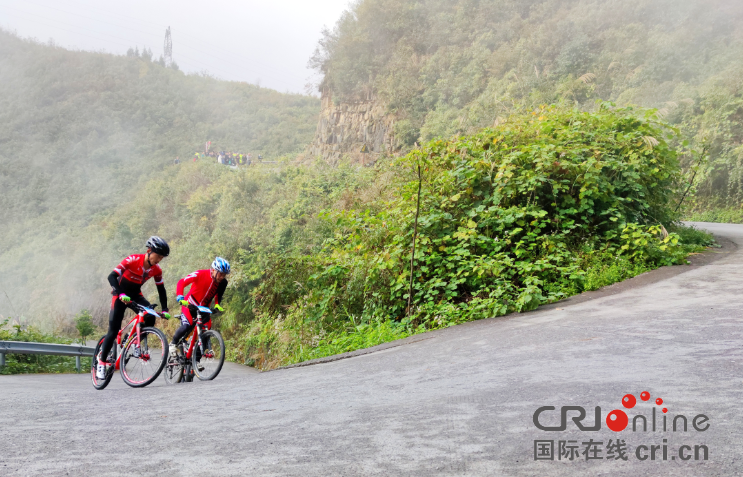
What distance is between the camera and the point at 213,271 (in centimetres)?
780

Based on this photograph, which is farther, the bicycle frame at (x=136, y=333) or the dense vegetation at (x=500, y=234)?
the dense vegetation at (x=500, y=234)

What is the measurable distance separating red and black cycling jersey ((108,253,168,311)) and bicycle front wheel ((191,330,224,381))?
746mm

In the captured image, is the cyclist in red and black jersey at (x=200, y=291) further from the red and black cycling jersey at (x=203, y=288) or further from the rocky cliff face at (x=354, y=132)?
the rocky cliff face at (x=354, y=132)

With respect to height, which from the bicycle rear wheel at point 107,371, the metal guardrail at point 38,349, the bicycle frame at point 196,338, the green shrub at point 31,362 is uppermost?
the bicycle frame at point 196,338

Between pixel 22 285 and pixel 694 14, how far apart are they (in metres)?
58.3

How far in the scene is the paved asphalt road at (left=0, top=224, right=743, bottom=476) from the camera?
2.93 metres

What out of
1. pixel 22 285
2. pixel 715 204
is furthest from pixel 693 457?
pixel 22 285

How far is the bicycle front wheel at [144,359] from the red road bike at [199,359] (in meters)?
0.31

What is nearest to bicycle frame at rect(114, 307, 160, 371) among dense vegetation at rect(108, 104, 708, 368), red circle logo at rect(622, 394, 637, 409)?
dense vegetation at rect(108, 104, 708, 368)

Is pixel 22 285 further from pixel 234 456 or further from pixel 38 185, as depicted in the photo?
pixel 234 456

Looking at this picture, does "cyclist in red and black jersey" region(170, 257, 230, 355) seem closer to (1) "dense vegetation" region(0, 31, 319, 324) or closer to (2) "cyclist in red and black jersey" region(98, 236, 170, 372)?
(2) "cyclist in red and black jersey" region(98, 236, 170, 372)

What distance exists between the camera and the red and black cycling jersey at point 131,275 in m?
7.34

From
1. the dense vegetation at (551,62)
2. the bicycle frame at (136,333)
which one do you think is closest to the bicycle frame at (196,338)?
the bicycle frame at (136,333)


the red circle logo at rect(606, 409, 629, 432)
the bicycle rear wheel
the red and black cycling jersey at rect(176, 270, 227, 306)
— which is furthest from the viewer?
the red and black cycling jersey at rect(176, 270, 227, 306)
